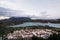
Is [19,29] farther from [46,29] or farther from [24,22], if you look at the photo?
[46,29]

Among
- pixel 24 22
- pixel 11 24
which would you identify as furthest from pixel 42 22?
pixel 11 24

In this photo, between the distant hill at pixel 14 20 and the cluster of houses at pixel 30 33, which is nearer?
the cluster of houses at pixel 30 33

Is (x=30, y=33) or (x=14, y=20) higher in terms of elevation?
(x=14, y=20)

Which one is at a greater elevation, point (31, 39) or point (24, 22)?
point (24, 22)

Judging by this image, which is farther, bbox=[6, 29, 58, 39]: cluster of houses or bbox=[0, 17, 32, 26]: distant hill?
bbox=[0, 17, 32, 26]: distant hill

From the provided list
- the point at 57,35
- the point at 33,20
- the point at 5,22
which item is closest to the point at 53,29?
the point at 57,35

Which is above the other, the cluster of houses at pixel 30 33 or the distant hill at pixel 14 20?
the distant hill at pixel 14 20

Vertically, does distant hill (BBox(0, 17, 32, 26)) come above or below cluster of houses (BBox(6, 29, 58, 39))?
above

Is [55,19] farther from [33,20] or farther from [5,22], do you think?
[5,22]

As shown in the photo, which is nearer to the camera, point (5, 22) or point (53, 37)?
point (53, 37)
